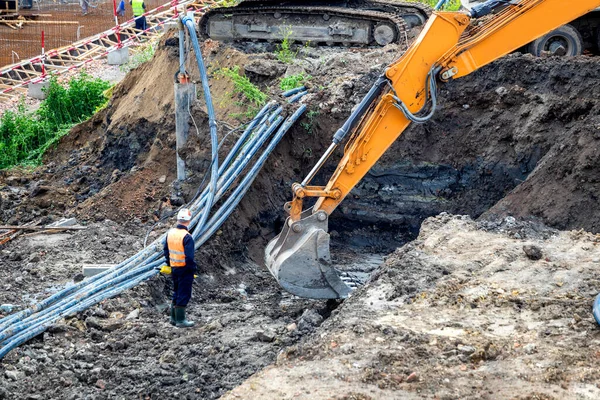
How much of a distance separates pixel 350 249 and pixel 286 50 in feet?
11.9

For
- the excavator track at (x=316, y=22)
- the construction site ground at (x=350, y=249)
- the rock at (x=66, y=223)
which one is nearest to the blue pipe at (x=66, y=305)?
the construction site ground at (x=350, y=249)

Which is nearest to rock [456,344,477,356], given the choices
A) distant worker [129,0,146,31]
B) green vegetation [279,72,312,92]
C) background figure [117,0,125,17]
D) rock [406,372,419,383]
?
rock [406,372,419,383]

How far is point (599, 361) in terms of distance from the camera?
6.58 meters

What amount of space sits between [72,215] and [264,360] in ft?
18.4

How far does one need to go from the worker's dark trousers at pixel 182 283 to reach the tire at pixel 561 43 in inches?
270

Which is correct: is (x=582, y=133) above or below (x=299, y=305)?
above

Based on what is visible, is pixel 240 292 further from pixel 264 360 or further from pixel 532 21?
pixel 532 21

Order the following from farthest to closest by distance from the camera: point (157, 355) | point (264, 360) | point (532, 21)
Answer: point (532, 21)
point (157, 355)
point (264, 360)

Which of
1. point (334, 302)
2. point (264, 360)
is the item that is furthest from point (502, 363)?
point (334, 302)

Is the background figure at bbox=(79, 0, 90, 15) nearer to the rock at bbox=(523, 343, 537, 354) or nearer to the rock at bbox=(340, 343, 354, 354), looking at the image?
the rock at bbox=(340, 343, 354, 354)

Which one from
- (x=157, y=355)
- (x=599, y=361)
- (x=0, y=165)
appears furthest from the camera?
(x=0, y=165)

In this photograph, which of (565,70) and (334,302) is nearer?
(334,302)

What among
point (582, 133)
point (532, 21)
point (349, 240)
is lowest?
point (349, 240)

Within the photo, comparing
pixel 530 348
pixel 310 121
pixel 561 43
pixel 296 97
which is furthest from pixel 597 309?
pixel 561 43
